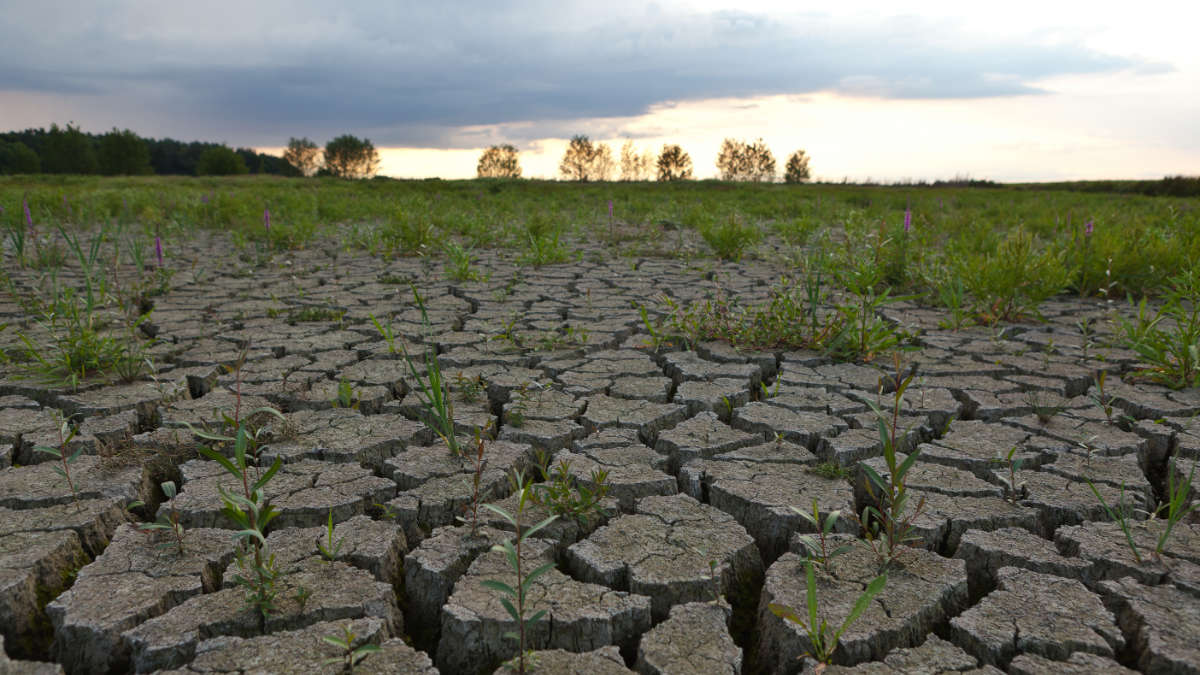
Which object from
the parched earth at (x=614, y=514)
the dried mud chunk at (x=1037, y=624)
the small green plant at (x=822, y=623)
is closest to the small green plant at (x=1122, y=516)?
the parched earth at (x=614, y=514)

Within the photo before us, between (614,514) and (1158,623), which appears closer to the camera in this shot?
(1158,623)

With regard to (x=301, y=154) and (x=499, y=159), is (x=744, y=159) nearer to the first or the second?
(x=499, y=159)

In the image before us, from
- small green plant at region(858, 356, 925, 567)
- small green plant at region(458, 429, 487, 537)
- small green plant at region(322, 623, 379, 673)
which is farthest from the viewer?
small green plant at region(458, 429, 487, 537)

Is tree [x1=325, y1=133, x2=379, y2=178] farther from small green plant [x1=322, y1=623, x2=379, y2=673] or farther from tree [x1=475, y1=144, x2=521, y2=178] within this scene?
small green plant [x1=322, y1=623, x2=379, y2=673]

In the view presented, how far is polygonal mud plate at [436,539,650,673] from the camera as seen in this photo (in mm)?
1622

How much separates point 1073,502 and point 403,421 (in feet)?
7.66

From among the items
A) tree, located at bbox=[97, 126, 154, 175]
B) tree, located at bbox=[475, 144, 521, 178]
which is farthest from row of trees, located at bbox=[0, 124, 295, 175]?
tree, located at bbox=[475, 144, 521, 178]

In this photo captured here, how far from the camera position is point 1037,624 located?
164 centimetres

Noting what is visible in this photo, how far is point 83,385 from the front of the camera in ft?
10.4

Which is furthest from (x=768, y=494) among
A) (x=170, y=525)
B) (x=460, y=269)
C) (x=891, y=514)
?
(x=460, y=269)

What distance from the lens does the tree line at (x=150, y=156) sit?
61719mm

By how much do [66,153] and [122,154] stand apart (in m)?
4.30

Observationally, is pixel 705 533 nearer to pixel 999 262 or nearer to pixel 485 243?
pixel 999 262

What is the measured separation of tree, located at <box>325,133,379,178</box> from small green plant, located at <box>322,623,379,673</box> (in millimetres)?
73067
